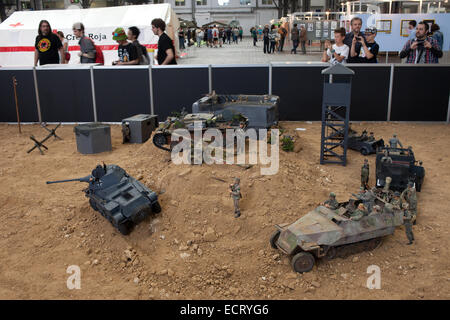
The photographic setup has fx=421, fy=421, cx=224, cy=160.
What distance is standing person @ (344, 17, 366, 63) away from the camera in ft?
36.2

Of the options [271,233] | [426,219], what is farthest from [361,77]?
[271,233]

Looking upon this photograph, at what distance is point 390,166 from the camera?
7.37 meters

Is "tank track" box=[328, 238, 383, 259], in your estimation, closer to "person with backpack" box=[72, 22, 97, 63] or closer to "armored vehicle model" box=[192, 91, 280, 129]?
"armored vehicle model" box=[192, 91, 280, 129]

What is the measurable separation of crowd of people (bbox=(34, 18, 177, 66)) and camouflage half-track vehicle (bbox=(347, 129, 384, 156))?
5.93 meters

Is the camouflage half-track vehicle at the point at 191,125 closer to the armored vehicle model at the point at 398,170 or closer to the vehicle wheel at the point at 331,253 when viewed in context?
the armored vehicle model at the point at 398,170

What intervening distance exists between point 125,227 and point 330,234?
3.05 meters

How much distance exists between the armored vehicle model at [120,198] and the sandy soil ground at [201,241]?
23 cm

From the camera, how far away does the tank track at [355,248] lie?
18.9 ft

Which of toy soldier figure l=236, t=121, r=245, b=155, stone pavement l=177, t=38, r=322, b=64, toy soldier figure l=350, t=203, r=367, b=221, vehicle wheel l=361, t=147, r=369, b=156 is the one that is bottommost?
vehicle wheel l=361, t=147, r=369, b=156

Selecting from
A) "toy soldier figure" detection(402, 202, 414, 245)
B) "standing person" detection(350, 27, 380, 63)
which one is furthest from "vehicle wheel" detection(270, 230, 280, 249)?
"standing person" detection(350, 27, 380, 63)

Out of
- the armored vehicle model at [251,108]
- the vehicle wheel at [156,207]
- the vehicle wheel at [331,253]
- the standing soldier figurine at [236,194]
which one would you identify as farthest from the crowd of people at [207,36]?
the vehicle wheel at [331,253]

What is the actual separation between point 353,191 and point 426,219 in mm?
1392

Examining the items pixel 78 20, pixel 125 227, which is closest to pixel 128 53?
pixel 125 227

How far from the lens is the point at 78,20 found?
871 inches
